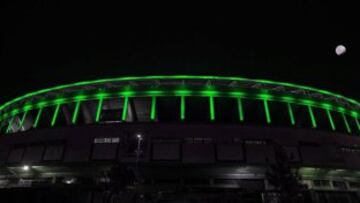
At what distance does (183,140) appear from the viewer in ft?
103

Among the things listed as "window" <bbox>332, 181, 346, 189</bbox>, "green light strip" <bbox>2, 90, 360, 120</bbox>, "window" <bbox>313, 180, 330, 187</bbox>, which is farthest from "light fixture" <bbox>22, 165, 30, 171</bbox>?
"window" <bbox>332, 181, 346, 189</bbox>

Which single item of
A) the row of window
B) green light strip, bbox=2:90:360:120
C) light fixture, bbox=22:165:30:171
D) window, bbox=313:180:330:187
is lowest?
window, bbox=313:180:330:187

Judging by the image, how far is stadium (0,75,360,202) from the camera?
2978 centimetres

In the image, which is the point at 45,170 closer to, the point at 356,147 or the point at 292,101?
the point at 292,101

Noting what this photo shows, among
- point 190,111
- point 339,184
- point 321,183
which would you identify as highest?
point 190,111

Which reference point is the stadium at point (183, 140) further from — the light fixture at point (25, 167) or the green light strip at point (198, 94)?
the light fixture at point (25, 167)

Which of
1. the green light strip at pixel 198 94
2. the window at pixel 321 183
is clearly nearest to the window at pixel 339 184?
the window at pixel 321 183

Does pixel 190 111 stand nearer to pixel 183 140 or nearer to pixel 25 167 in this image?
pixel 183 140

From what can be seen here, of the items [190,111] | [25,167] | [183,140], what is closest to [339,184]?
[183,140]

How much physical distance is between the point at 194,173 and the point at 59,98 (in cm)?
2476

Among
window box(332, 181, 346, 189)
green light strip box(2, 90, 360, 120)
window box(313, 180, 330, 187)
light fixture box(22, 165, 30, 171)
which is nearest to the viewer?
light fixture box(22, 165, 30, 171)

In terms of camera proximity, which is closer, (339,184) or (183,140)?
(183,140)

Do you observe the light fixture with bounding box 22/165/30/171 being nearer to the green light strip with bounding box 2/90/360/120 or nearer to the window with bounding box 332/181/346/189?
the green light strip with bounding box 2/90/360/120

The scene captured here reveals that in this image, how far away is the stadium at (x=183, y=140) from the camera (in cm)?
2978
